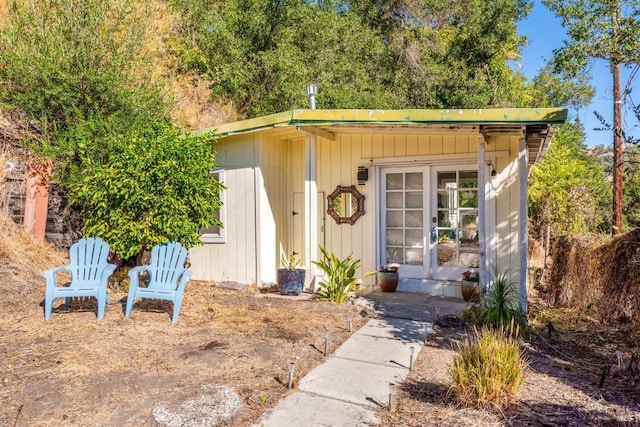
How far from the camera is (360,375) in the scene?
3.40 metres

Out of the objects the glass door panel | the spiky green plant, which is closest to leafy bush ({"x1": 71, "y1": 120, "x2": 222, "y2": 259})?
the glass door panel

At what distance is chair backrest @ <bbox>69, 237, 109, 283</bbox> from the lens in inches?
195

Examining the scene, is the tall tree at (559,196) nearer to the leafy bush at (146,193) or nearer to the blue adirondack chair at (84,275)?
the leafy bush at (146,193)

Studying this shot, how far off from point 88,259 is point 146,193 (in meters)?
1.04

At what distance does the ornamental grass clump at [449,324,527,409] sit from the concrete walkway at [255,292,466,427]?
0.54m

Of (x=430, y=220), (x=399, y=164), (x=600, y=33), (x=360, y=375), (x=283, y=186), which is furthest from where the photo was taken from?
(x=600, y=33)

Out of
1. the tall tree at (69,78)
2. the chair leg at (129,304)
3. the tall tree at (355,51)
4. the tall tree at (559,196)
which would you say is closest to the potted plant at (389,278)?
the chair leg at (129,304)

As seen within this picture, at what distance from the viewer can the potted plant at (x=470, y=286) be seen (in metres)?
5.62

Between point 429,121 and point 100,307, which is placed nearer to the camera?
point 100,307

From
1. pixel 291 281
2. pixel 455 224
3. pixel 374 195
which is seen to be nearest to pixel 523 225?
pixel 455 224

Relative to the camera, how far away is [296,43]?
14.2 m

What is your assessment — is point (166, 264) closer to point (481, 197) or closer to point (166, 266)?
point (166, 266)

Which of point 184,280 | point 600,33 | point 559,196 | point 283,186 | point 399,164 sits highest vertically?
point 600,33

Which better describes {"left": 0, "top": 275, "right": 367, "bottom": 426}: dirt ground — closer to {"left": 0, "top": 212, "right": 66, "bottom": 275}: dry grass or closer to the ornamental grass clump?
{"left": 0, "top": 212, "right": 66, "bottom": 275}: dry grass
